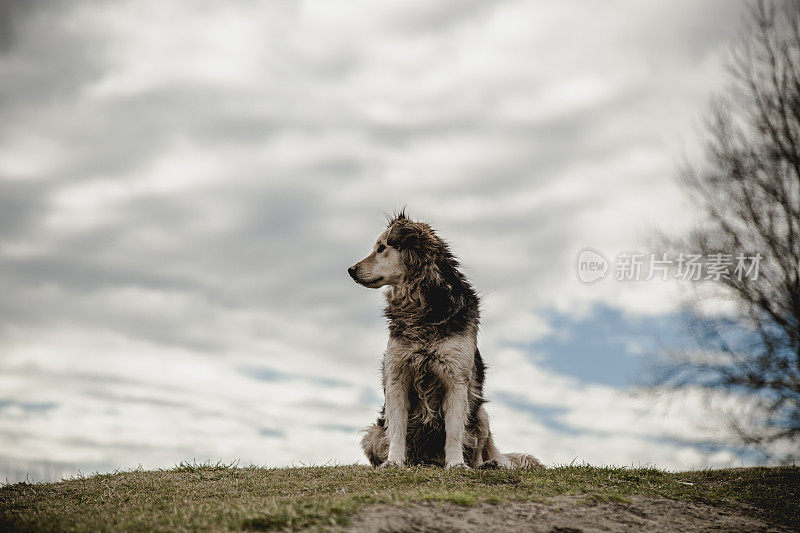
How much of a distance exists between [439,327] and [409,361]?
0.65 metres

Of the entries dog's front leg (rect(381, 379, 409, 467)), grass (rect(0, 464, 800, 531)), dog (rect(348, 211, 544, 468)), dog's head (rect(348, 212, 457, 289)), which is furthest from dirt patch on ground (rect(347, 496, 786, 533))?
dog's head (rect(348, 212, 457, 289))

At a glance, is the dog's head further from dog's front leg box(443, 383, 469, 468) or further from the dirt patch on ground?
the dirt patch on ground

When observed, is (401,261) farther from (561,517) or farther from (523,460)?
(561,517)

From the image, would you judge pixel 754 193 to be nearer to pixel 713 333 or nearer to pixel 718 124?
pixel 718 124

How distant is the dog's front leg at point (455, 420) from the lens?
952 centimetres

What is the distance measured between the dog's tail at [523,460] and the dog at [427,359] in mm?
30

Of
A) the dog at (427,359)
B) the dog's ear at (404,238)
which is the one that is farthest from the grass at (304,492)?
the dog's ear at (404,238)

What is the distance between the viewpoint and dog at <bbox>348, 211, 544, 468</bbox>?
31.6ft

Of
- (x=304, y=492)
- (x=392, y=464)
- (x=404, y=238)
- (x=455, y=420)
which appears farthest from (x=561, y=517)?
(x=404, y=238)

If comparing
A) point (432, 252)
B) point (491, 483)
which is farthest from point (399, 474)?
point (432, 252)

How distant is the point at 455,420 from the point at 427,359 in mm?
928

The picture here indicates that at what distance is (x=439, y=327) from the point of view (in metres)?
9.82

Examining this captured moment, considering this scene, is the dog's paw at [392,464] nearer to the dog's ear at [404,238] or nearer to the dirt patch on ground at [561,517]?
the dirt patch on ground at [561,517]

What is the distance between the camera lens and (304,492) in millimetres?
8164
